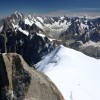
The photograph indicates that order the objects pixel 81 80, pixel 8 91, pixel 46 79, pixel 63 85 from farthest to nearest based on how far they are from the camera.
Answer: pixel 81 80 < pixel 63 85 < pixel 46 79 < pixel 8 91

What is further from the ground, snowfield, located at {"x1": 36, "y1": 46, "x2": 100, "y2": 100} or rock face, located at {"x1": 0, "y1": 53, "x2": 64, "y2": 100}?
rock face, located at {"x1": 0, "y1": 53, "x2": 64, "y2": 100}

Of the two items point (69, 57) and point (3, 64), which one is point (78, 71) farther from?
point (3, 64)

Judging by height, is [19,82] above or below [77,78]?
above

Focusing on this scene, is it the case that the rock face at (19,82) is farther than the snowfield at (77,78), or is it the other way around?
the snowfield at (77,78)

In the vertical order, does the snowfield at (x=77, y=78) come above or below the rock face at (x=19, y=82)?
below

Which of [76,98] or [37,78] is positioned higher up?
[37,78]

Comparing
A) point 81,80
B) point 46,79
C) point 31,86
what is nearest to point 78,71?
point 81,80

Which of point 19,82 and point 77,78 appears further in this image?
point 77,78

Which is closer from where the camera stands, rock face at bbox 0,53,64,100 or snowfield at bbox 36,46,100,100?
rock face at bbox 0,53,64,100
